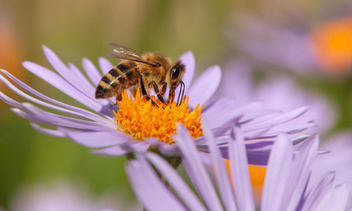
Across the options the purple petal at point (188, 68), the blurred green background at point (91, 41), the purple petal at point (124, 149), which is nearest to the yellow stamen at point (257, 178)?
the blurred green background at point (91, 41)

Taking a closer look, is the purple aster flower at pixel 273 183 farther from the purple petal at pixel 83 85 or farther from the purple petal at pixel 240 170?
the purple petal at pixel 83 85

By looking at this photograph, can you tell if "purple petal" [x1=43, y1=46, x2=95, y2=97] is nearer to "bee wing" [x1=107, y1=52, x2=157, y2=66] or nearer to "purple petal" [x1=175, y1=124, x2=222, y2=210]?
"bee wing" [x1=107, y1=52, x2=157, y2=66]

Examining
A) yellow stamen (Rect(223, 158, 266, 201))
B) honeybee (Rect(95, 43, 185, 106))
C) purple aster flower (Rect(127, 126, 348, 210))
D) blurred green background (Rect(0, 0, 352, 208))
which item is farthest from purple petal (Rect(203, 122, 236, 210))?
yellow stamen (Rect(223, 158, 266, 201))

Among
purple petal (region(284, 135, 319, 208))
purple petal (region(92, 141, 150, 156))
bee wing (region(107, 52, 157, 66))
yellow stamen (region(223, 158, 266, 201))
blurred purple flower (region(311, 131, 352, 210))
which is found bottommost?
blurred purple flower (region(311, 131, 352, 210))

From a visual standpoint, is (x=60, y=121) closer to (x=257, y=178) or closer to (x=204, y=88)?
(x=204, y=88)

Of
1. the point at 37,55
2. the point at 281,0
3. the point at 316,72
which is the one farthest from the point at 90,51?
the point at 281,0

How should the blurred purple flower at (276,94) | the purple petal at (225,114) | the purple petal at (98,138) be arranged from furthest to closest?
Answer: 1. the blurred purple flower at (276,94)
2. the purple petal at (225,114)
3. the purple petal at (98,138)

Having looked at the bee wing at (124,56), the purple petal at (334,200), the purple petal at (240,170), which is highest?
the bee wing at (124,56)
